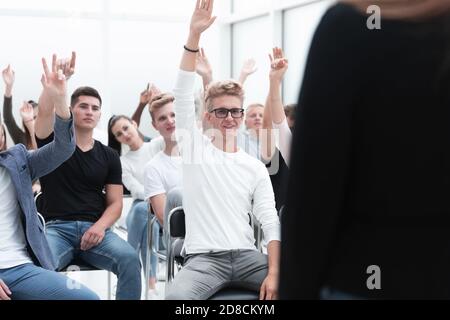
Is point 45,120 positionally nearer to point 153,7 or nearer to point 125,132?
point 125,132

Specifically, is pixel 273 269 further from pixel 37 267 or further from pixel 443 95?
pixel 443 95

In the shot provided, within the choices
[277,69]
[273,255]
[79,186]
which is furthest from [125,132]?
[273,255]

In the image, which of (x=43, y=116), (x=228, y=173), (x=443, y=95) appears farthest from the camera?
(x=43, y=116)

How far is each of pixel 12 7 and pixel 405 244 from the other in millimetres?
8115

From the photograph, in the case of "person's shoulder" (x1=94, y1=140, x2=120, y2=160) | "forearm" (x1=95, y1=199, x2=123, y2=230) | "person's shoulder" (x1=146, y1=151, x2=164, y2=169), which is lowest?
"forearm" (x1=95, y1=199, x2=123, y2=230)

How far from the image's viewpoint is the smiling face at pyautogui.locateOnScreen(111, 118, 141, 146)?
537 cm

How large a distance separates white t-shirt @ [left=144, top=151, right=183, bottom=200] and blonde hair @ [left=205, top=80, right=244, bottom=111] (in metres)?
0.90

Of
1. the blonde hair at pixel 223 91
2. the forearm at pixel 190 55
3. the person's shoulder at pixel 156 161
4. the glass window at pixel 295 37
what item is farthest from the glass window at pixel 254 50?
the forearm at pixel 190 55

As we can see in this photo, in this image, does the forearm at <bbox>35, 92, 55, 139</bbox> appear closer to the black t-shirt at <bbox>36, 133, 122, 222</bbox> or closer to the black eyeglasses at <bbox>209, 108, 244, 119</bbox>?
the black t-shirt at <bbox>36, 133, 122, 222</bbox>

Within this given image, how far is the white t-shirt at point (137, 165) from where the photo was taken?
16.2ft

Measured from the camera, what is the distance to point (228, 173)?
9.84 feet

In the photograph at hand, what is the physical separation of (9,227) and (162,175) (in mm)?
1277

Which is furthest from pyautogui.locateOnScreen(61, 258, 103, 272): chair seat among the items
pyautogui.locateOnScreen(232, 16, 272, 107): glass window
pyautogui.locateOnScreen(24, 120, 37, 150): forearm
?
pyautogui.locateOnScreen(232, 16, 272, 107): glass window
